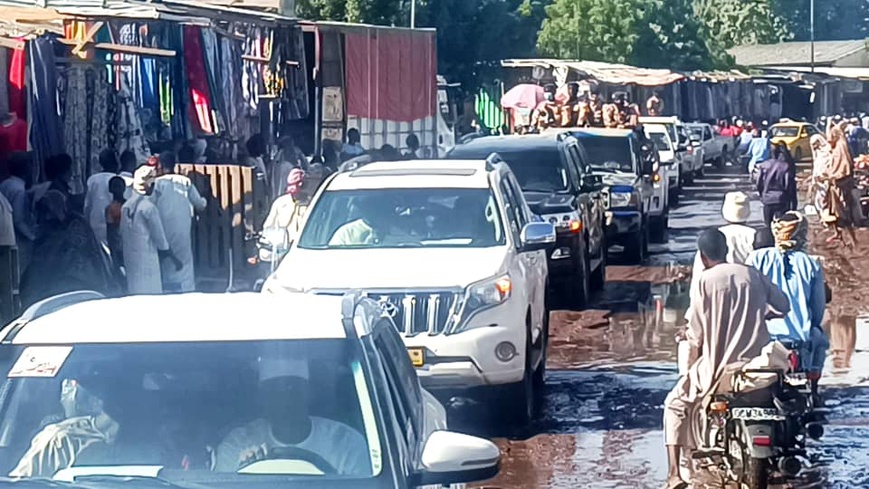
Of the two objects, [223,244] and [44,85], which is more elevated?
[44,85]

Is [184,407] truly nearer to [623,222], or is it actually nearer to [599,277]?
[599,277]

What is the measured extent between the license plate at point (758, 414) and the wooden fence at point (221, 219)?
29.2ft

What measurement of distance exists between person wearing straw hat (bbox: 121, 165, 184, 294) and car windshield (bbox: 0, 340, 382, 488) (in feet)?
26.0

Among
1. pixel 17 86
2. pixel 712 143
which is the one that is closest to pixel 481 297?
pixel 17 86

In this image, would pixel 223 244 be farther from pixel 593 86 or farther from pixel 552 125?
pixel 593 86

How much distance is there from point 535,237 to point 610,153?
10.9 m

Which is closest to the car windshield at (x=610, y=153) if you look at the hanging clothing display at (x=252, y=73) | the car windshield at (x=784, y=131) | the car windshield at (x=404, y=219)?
the hanging clothing display at (x=252, y=73)

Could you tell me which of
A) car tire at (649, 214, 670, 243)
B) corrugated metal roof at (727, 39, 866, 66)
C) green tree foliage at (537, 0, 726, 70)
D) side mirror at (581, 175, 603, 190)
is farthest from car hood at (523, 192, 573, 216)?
corrugated metal roof at (727, 39, 866, 66)

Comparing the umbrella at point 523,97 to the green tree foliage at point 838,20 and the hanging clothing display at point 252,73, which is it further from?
the green tree foliage at point 838,20

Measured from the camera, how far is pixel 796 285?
10.0 m

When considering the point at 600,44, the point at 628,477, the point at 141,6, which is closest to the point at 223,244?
the point at 141,6

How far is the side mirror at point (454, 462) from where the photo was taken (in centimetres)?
514

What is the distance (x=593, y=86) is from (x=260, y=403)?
136 feet

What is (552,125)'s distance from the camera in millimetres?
25891
